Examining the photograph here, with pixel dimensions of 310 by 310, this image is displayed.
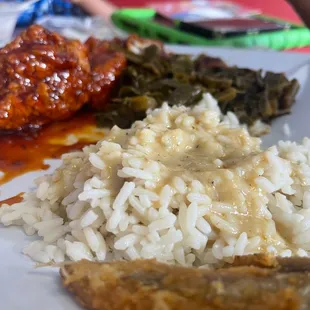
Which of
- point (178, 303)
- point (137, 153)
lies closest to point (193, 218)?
point (137, 153)

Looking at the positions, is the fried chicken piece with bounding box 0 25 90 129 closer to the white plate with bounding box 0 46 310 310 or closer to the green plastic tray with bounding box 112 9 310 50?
the white plate with bounding box 0 46 310 310

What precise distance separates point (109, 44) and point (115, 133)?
1658 mm

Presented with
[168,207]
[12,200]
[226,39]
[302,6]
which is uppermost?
[302,6]

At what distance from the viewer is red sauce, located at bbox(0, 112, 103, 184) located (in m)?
2.78

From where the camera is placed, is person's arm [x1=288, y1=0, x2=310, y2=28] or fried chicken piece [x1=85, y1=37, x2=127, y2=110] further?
fried chicken piece [x1=85, y1=37, x2=127, y2=110]

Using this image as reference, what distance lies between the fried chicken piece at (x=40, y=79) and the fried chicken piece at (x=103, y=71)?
5.0 inches

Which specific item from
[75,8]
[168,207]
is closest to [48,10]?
[75,8]

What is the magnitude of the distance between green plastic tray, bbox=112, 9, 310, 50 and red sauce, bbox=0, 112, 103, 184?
206cm

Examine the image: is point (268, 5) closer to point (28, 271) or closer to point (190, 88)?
point (190, 88)

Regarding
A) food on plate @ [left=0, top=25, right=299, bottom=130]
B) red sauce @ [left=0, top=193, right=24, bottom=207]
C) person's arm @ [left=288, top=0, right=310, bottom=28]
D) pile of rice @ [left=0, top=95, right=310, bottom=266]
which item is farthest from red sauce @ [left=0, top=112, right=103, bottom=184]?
person's arm @ [left=288, top=0, right=310, bottom=28]

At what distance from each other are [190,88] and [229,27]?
2.02 metres

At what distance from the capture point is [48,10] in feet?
20.9

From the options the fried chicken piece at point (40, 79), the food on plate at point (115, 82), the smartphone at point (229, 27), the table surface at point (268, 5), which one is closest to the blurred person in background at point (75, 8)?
the smartphone at point (229, 27)

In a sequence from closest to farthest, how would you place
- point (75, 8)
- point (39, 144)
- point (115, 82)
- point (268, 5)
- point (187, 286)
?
1. point (187, 286)
2. point (39, 144)
3. point (115, 82)
4. point (75, 8)
5. point (268, 5)
